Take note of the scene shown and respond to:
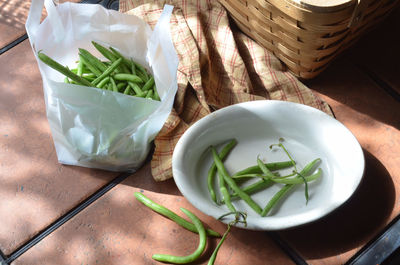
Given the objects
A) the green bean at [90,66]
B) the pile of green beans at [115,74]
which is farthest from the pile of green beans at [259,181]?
the green bean at [90,66]

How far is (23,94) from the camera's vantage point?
1403 millimetres

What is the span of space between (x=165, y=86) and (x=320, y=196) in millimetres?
412

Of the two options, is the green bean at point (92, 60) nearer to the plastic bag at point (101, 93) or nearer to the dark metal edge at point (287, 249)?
the plastic bag at point (101, 93)

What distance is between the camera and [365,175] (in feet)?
3.98

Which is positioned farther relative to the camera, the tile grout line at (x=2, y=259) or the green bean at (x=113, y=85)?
the green bean at (x=113, y=85)

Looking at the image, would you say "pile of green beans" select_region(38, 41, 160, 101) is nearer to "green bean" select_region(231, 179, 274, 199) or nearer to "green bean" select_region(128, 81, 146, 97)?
"green bean" select_region(128, 81, 146, 97)

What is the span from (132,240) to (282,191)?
13.0 inches

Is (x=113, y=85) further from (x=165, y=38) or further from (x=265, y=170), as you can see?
(x=265, y=170)

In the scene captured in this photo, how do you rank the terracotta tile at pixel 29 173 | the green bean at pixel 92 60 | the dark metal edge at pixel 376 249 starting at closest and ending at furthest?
the dark metal edge at pixel 376 249, the terracotta tile at pixel 29 173, the green bean at pixel 92 60

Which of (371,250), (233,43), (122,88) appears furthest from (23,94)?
(371,250)

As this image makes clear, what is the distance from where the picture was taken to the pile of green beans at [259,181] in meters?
1.13

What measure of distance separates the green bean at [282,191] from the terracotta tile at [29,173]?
0.37 meters

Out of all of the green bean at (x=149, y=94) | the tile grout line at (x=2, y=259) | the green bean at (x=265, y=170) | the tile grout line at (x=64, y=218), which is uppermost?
the green bean at (x=149, y=94)

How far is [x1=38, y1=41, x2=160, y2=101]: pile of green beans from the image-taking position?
1.27m
